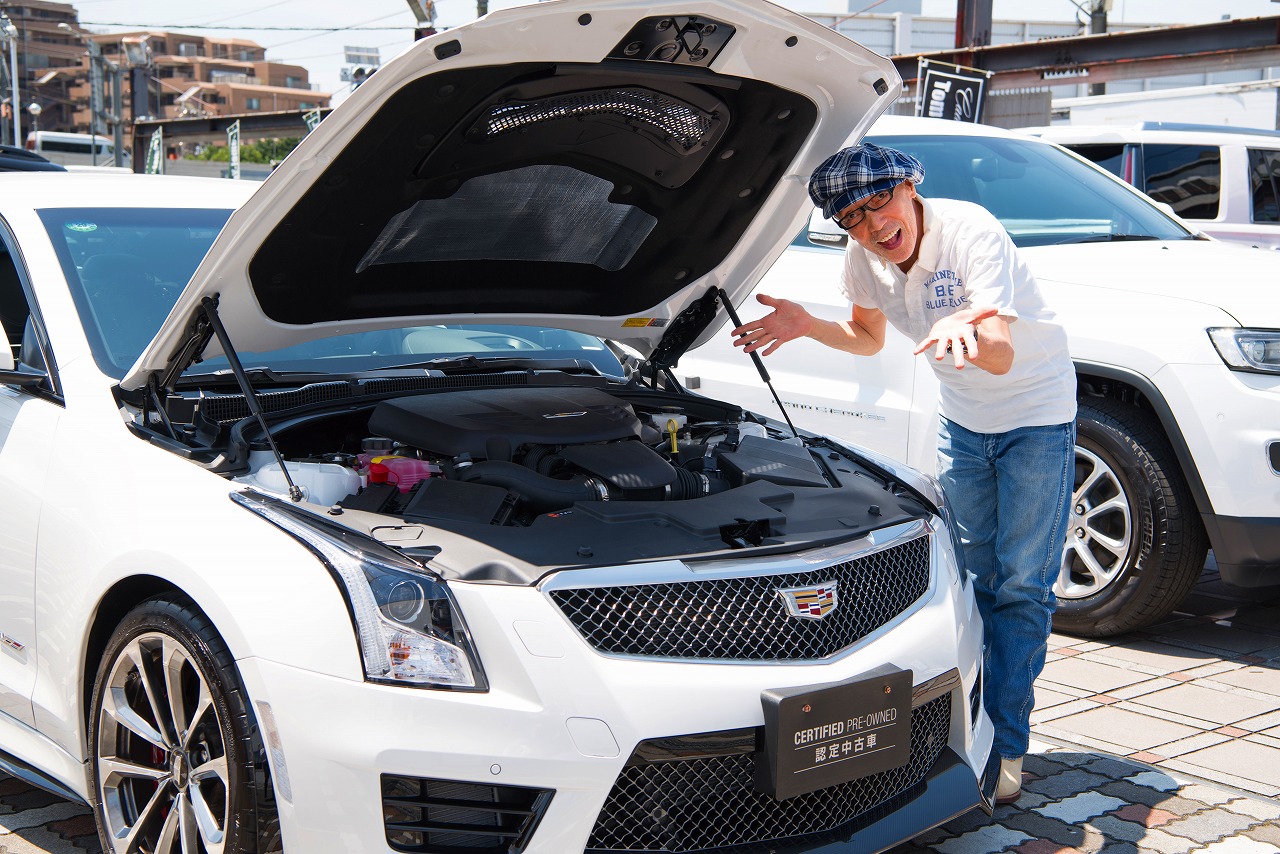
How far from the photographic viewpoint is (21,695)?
10.5ft

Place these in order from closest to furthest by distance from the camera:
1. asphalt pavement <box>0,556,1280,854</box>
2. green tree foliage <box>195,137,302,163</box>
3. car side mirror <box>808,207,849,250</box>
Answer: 1. asphalt pavement <box>0,556,1280,854</box>
2. car side mirror <box>808,207,849,250</box>
3. green tree foliage <box>195,137,302,163</box>

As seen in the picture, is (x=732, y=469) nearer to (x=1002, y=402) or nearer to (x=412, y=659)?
(x=1002, y=402)

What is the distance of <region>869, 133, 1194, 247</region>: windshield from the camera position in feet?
18.8

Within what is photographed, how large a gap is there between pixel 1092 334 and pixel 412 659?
11.1ft

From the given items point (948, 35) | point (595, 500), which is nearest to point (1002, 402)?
point (595, 500)

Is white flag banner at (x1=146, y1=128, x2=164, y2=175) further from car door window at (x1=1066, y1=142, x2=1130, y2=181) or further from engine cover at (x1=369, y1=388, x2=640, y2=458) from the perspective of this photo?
engine cover at (x1=369, y1=388, x2=640, y2=458)

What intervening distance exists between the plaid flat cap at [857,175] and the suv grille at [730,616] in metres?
→ 0.93

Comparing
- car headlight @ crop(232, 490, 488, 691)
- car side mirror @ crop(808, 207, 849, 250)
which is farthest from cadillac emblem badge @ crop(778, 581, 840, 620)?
car side mirror @ crop(808, 207, 849, 250)

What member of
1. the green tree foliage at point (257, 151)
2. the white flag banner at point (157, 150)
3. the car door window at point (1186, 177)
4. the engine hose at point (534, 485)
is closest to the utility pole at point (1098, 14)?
the car door window at point (1186, 177)

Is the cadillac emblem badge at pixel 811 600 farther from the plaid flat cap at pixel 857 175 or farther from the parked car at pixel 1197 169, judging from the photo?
the parked car at pixel 1197 169

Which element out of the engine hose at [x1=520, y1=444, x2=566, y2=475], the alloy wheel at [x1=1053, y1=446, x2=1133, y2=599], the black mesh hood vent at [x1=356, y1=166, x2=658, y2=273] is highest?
the black mesh hood vent at [x1=356, y1=166, x2=658, y2=273]

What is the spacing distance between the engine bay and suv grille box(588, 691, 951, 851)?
44 centimetres

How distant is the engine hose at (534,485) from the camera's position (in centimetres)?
Result: 301

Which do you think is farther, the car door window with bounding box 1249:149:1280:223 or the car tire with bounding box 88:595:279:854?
the car door window with bounding box 1249:149:1280:223
